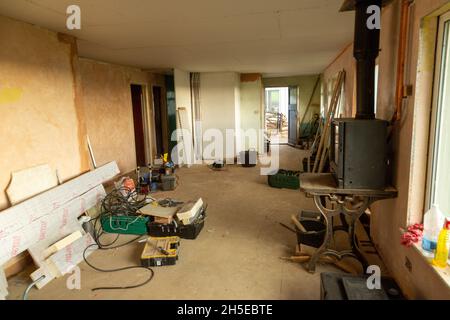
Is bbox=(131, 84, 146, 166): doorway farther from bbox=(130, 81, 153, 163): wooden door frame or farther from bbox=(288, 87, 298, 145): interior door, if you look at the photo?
bbox=(288, 87, 298, 145): interior door

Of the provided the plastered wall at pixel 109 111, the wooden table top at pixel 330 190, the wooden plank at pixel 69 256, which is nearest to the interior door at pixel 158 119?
the plastered wall at pixel 109 111

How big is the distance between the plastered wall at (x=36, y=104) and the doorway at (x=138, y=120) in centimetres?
354

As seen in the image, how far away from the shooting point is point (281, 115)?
1482cm

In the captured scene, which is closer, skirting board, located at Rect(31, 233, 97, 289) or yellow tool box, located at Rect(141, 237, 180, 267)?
skirting board, located at Rect(31, 233, 97, 289)

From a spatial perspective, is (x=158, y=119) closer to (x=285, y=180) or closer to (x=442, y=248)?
(x=285, y=180)

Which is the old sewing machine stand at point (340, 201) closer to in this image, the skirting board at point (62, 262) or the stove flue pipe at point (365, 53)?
the stove flue pipe at point (365, 53)

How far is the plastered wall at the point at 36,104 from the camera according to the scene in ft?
8.96

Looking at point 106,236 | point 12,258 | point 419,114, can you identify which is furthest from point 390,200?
point 12,258

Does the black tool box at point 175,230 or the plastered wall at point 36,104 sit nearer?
the plastered wall at point 36,104

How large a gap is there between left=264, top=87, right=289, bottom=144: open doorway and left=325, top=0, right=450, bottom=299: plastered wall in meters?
10.5

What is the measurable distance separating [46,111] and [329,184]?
296 cm

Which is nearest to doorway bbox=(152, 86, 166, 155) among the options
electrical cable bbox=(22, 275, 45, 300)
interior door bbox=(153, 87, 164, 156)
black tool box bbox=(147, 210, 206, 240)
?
interior door bbox=(153, 87, 164, 156)

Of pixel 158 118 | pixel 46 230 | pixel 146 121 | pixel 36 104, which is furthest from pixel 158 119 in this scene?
pixel 46 230

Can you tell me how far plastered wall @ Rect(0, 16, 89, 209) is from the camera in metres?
2.73
